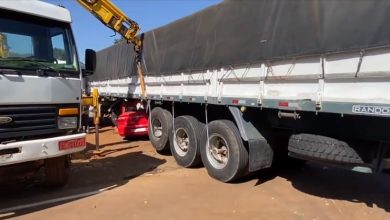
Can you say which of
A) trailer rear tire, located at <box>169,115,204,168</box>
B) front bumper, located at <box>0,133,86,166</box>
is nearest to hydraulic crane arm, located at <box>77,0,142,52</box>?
trailer rear tire, located at <box>169,115,204,168</box>

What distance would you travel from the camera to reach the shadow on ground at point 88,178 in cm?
568

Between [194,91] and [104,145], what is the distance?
172 inches

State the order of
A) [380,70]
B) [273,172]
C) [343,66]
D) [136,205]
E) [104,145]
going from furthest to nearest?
1. [104,145]
2. [273,172]
3. [136,205]
4. [343,66]
5. [380,70]

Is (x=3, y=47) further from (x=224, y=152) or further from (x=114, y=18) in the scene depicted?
(x=114, y=18)

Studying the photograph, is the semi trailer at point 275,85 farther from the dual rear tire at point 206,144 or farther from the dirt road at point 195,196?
the dirt road at point 195,196

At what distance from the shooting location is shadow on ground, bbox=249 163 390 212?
18.6 ft

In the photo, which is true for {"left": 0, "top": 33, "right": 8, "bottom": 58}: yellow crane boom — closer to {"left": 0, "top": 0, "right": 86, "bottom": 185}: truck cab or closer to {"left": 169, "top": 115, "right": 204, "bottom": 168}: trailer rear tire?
{"left": 0, "top": 0, "right": 86, "bottom": 185}: truck cab

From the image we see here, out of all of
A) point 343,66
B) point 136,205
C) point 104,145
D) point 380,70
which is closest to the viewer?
point 380,70

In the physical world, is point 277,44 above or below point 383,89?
above

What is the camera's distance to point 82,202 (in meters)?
5.54

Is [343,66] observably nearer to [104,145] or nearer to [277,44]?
[277,44]

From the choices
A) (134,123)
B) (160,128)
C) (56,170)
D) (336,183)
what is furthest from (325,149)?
(134,123)

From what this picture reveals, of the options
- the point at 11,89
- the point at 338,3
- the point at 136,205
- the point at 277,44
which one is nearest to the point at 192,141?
the point at 136,205

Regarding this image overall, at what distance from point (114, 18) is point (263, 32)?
20.6ft
